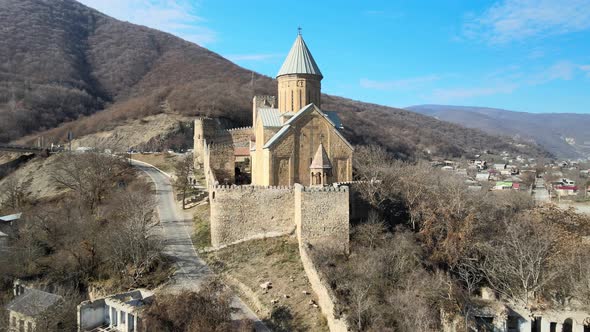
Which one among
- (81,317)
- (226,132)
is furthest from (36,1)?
(81,317)

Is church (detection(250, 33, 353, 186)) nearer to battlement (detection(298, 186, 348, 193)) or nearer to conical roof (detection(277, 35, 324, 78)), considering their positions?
conical roof (detection(277, 35, 324, 78))

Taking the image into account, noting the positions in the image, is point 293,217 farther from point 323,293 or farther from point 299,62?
point 299,62

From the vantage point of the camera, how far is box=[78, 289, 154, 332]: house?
1559cm

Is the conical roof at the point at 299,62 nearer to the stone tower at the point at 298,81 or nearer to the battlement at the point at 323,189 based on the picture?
the stone tower at the point at 298,81

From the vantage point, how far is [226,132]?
35875 millimetres

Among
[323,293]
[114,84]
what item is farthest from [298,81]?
[114,84]

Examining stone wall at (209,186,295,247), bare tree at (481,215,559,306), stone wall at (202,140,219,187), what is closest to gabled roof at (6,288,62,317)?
stone wall at (209,186,295,247)

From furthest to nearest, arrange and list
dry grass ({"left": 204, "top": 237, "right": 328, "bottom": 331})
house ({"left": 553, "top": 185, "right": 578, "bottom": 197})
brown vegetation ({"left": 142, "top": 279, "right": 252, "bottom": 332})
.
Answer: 1. house ({"left": 553, "top": 185, "right": 578, "bottom": 197})
2. dry grass ({"left": 204, "top": 237, "right": 328, "bottom": 331})
3. brown vegetation ({"left": 142, "top": 279, "right": 252, "bottom": 332})

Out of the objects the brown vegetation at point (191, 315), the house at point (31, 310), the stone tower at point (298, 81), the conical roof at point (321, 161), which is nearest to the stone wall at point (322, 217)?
the conical roof at point (321, 161)

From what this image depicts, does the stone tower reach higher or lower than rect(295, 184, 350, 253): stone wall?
higher

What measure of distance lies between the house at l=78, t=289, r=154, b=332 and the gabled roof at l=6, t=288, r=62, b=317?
1510 millimetres

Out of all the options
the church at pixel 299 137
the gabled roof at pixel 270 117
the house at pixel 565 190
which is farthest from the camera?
the house at pixel 565 190

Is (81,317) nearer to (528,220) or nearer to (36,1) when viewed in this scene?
(528,220)

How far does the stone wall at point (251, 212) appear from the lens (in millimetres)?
18703
